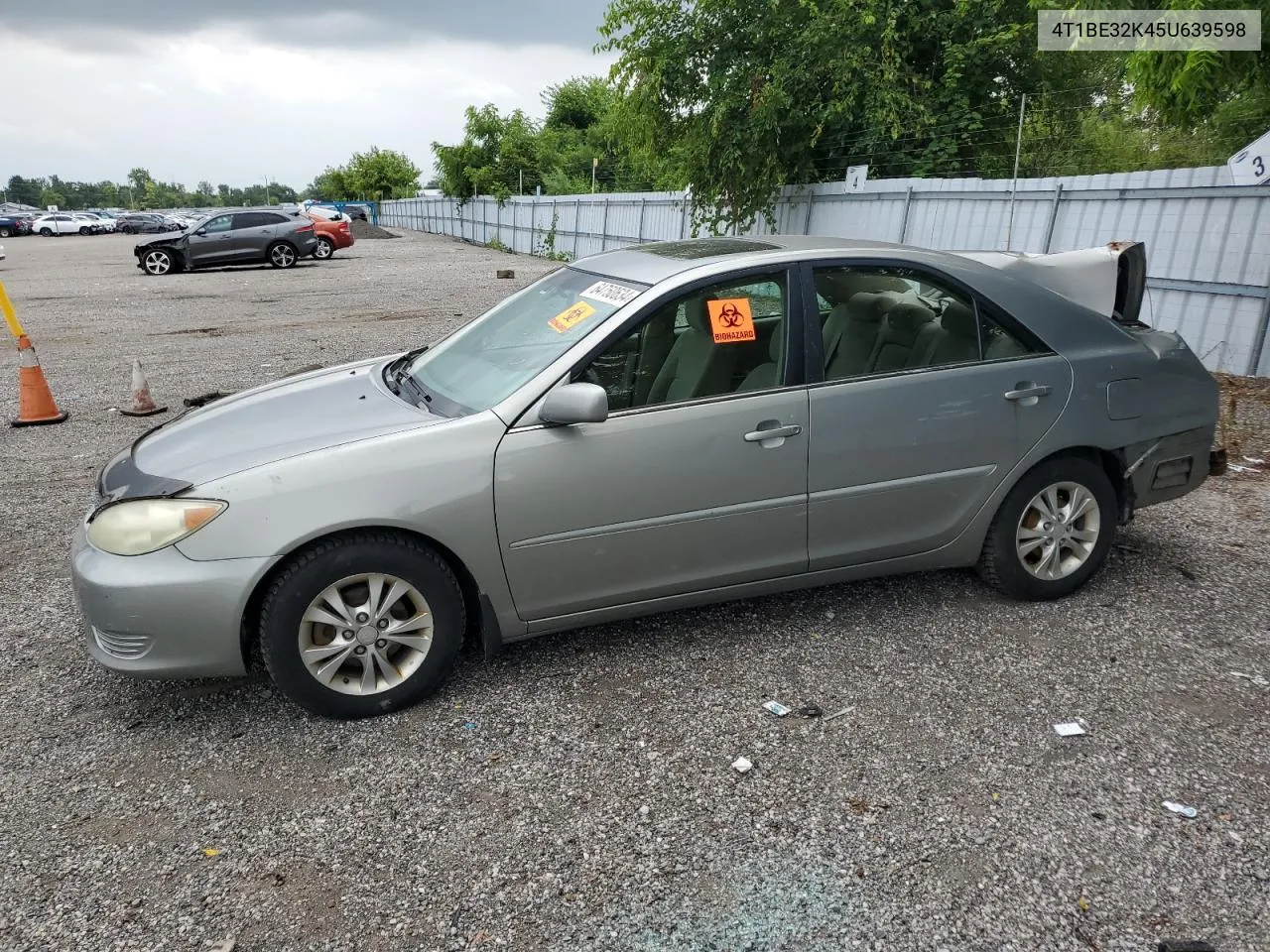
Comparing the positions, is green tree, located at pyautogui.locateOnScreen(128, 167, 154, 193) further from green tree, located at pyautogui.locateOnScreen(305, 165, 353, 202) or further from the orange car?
the orange car

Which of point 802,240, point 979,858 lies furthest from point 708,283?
point 979,858

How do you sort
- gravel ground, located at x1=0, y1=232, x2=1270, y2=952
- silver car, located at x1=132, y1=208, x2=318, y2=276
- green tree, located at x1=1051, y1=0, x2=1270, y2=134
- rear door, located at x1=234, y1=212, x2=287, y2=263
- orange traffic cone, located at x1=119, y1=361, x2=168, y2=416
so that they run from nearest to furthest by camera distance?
gravel ground, located at x1=0, y1=232, x2=1270, y2=952, green tree, located at x1=1051, y1=0, x2=1270, y2=134, orange traffic cone, located at x1=119, y1=361, x2=168, y2=416, silver car, located at x1=132, y1=208, x2=318, y2=276, rear door, located at x1=234, y1=212, x2=287, y2=263

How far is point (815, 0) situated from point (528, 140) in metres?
24.7

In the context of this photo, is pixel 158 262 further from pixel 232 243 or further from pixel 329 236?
pixel 329 236

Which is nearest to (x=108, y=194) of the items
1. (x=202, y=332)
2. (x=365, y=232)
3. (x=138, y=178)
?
(x=138, y=178)

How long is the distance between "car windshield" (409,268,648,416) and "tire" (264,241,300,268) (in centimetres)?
2287

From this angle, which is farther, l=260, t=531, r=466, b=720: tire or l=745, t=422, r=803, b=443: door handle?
l=745, t=422, r=803, b=443: door handle

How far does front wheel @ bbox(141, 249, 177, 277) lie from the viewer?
23.3 m

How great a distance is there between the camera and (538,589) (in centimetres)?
341

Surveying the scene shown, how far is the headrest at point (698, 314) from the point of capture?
3625mm

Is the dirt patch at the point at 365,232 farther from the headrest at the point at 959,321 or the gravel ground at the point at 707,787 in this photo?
the gravel ground at the point at 707,787

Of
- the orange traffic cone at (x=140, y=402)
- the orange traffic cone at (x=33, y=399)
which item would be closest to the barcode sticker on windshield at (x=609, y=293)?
the orange traffic cone at (x=140, y=402)

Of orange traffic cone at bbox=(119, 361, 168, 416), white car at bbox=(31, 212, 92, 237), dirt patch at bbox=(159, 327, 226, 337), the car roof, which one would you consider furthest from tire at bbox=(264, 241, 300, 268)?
white car at bbox=(31, 212, 92, 237)

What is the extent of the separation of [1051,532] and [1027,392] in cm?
64
